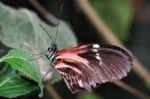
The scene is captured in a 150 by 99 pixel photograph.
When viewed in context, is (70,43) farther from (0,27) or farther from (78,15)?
(78,15)

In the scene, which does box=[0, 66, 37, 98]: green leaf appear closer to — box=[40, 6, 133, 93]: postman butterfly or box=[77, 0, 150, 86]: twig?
box=[40, 6, 133, 93]: postman butterfly

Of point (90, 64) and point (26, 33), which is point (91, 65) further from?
point (26, 33)

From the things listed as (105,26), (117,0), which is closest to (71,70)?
(105,26)

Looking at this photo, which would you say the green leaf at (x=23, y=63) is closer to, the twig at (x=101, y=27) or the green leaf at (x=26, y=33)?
the green leaf at (x=26, y=33)

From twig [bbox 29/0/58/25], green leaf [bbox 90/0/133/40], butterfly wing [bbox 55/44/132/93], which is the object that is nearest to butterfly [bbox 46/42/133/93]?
butterfly wing [bbox 55/44/132/93]

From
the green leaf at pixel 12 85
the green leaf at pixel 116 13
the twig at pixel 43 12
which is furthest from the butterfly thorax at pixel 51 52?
the green leaf at pixel 116 13
